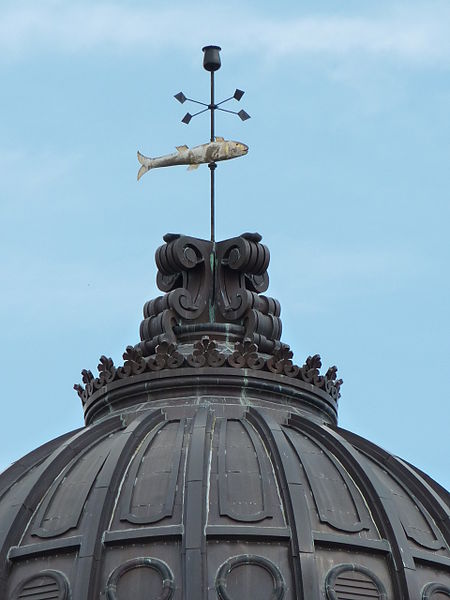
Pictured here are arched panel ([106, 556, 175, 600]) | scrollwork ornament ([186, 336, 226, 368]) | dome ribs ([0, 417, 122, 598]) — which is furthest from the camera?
scrollwork ornament ([186, 336, 226, 368])

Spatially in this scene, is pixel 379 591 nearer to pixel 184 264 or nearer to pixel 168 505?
pixel 168 505

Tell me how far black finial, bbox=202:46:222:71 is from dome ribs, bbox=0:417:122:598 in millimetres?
9261

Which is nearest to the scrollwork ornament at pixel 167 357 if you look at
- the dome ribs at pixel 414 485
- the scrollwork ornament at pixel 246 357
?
the scrollwork ornament at pixel 246 357

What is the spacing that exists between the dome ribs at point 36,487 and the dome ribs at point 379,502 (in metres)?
4.32

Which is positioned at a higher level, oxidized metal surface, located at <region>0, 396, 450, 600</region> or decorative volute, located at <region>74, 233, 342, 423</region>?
decorative volute, located at <region>74, 233, 342, 423</region>

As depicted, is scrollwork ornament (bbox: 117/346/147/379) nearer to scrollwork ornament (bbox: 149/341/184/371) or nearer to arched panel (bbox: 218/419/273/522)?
scrollwork ornament (bbox: 149/341/184/371)

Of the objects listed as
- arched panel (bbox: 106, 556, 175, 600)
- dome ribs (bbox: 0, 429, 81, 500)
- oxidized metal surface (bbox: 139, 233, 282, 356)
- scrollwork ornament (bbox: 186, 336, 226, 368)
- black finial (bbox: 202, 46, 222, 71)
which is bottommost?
arched panel (bbox: 106, 556, 175, 600)

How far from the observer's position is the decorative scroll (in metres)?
67.8

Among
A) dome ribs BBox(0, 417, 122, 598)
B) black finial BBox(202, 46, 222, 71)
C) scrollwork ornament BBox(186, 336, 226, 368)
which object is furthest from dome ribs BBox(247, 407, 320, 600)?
black finial BBox(202, 46, 222, 71)

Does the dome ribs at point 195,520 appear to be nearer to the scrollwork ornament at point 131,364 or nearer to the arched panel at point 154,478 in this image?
the arched panel at point 154,478

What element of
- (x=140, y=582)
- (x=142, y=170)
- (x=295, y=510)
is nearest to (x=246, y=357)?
(x=295, y=510)

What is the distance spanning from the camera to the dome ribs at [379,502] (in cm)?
6353

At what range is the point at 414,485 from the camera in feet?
218

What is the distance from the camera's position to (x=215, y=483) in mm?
64188
